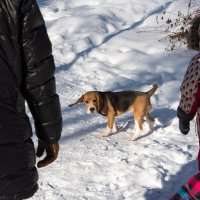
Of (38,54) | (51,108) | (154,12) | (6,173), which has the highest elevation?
(38,54)

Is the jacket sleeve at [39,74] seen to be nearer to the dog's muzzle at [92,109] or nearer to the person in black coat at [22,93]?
the person in black coat at [22,93]

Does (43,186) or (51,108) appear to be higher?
(51,108)

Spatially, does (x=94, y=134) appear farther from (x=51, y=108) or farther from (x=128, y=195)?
(x=51, y=108)

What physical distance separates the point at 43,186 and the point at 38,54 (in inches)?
105

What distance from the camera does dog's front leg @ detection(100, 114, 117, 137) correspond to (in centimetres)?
631

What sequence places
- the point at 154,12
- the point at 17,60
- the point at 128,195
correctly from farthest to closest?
the point at 154,12 < the point at 128,195 < the point at 17,60

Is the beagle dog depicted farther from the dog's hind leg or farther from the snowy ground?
the snowy ground

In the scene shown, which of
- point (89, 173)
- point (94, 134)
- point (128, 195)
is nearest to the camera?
point (128, 195)

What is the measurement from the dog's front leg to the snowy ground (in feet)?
0.26

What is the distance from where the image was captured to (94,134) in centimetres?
636

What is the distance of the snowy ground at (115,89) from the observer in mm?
4898

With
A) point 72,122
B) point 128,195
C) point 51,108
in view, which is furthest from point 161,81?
point 51,108

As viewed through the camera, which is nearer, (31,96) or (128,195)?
(31,96)

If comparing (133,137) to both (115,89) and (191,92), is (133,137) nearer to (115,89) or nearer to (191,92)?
(115,89)
